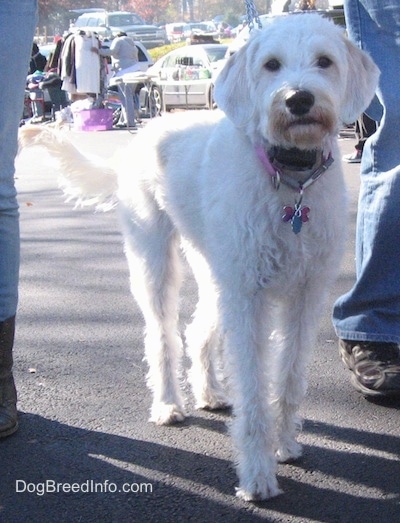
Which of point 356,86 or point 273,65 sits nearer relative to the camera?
point 273,65

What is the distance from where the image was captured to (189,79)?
2306cm

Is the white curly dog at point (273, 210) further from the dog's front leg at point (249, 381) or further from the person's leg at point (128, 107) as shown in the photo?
the person's leg at point (128, 107)

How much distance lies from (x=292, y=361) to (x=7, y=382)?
1.20 meters

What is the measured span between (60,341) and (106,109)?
16189mm

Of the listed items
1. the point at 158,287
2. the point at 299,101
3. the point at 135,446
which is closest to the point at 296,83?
the point at 299,101

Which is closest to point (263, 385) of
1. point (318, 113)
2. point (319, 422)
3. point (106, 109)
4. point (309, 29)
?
point (319, 422)

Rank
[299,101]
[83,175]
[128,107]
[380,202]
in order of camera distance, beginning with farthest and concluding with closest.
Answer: [128,107] < [83,175] < [380,202] < [299,101]

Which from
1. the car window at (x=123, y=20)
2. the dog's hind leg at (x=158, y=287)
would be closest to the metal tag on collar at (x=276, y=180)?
the dog's hind leg at (x=158, y=287)

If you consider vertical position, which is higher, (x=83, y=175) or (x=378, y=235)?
(x=83, y=175)

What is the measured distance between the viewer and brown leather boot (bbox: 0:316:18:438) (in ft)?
11.4

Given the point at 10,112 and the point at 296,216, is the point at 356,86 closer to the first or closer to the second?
the point at 296,216

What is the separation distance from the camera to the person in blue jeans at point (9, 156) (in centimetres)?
328

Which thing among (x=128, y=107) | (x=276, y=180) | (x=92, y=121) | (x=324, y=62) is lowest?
(x=92, y=121)

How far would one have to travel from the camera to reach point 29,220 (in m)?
8.41
